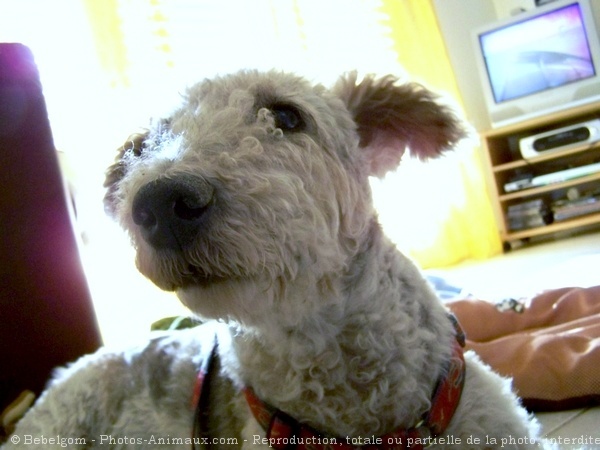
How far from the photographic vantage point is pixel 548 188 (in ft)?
15.4

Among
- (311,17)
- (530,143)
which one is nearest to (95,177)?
(311,17)

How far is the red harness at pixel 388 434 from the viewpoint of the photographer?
107cm

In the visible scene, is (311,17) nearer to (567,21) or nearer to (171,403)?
(567,21)

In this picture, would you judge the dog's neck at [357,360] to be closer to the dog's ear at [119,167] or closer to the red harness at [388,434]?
the red harness at [388,434]

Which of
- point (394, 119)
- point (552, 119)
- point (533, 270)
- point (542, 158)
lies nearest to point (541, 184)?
point (542, 158)

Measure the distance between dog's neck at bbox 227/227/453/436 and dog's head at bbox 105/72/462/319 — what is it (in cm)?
9

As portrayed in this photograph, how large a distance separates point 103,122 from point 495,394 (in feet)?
8.91

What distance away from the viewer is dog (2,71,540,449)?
35.8 inches

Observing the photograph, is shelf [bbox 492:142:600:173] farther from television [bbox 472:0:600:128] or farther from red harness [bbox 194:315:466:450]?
red harness [bbox 194:315:466:450]

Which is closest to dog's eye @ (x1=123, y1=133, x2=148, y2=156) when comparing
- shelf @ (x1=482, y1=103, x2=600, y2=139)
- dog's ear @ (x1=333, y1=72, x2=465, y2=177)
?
dog's ear @ (x1=333, y1=72, x2=465, y2=177)

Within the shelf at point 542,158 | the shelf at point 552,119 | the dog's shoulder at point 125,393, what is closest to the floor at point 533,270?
the shelf at point 542,158

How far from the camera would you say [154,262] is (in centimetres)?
92

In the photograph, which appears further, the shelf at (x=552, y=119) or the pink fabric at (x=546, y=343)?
the shelf at (x=552, y=119)

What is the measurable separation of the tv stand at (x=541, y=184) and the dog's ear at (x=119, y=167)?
4.04 m
